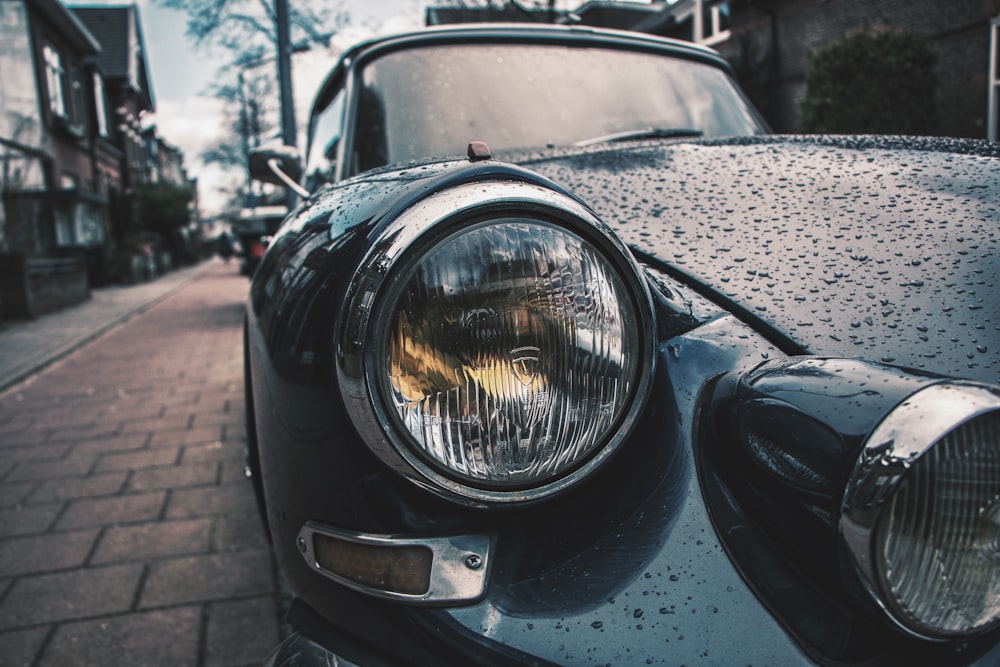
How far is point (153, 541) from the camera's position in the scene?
253 cm

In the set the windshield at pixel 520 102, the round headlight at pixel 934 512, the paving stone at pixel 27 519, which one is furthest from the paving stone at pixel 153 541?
the round headlight at pixel 934 512

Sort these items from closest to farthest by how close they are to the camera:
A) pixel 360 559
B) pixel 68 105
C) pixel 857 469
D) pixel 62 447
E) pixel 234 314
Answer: pixel 857 469
pixel 360 559
pixel 62 447
pixel 234 314
pixel 68 105

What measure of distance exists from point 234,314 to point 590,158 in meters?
9.82

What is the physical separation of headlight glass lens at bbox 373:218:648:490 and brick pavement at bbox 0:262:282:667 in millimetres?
1412

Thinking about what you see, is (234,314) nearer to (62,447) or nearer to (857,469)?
(62,447)

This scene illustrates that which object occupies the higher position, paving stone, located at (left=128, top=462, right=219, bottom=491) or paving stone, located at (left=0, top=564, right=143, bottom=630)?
paving stone, located at (left=128, top=462, right=219, bottom=491)

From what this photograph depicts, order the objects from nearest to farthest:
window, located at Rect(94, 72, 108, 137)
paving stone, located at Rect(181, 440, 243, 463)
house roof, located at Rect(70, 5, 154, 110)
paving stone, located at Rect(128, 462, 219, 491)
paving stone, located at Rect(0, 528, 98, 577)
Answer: paving stone, located at Rect(0, 528, 98, 577), paving stone, located at Rect(128, 462, 219, 491), paving stone, located at Rect(181, 440, 243, 463), window, located at Rect(94, 72, 108, 137), house roof, located at Rect(70, 5, 154, 110)

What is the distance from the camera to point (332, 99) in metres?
2.64

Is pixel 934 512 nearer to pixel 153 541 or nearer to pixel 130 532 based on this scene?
pixel 153 541

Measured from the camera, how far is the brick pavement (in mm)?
1915

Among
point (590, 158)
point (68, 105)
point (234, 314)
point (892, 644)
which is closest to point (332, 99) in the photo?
point (590, 158)

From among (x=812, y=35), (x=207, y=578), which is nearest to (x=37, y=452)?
(x=207, y=578)

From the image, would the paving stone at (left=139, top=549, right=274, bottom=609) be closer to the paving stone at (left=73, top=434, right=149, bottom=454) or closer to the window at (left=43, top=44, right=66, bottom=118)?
the paving stone at (left=73, top=434, right=149, bottom=454)

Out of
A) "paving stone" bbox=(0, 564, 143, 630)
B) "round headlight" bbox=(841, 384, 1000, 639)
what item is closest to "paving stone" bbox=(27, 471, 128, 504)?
"paving stone" bbox=(0, 564, 143, 630)
